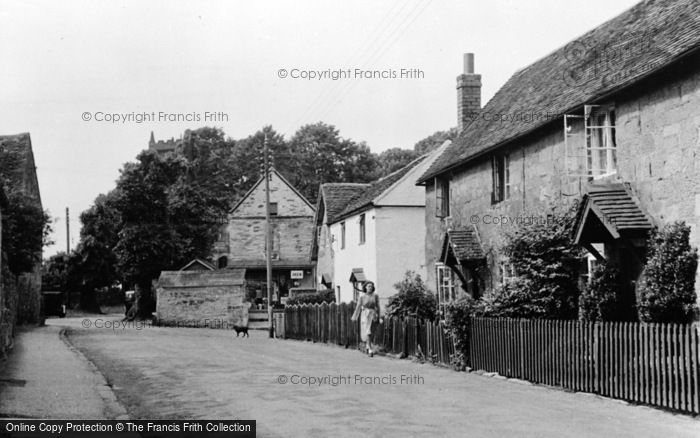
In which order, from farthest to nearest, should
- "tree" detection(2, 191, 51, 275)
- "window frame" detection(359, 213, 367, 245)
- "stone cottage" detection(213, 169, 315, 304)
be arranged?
1. "stone cottage" detection(213, 169, 315, 304)
2. "window frame" detection(359, 213, 367, 245)
3. "tree" detection(2, 191, 51, 275)

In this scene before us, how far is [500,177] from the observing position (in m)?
22.4

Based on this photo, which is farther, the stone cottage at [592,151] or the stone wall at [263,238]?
the stone wall at [263,238]

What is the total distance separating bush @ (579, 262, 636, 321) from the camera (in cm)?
1606

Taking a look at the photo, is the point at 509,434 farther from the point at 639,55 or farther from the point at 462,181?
the point at 462,181

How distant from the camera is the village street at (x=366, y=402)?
390 inches

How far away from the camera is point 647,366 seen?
11.7 m

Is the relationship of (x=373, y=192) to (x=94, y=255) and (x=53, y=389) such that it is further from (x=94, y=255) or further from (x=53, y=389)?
(x=94, y=255)

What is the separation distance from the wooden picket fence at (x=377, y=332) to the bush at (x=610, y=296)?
3.52 m

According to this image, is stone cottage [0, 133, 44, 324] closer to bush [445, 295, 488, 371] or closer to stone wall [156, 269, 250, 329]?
stone wall [156, 269, 250, 329]

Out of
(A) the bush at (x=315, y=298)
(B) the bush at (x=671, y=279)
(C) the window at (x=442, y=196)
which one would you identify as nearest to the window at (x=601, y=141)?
(B) the bush at (x=671, y=279)

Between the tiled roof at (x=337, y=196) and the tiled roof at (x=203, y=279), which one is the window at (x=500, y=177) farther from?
the tiled roof at (x=203, y=279)

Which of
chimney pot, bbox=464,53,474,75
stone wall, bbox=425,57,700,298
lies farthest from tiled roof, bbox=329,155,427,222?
stone wall, bbox=425,57,700,298

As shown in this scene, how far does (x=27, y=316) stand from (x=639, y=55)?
3091 cm

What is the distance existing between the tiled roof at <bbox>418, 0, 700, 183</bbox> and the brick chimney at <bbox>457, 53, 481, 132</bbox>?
109 centimetres
